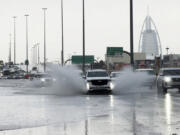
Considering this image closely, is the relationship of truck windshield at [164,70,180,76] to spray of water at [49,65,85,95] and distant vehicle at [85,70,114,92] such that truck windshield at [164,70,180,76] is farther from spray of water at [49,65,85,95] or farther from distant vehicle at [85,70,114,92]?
spray of water at [49,65,85,95]

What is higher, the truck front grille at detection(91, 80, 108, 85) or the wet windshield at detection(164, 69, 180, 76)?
the wet windshield at detection(164, 69, 180, 76)

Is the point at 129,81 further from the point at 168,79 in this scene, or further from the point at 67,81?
the point at 67,81

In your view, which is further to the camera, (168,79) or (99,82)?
(168,79)

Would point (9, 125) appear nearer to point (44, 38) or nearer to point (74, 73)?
point (74, 73)

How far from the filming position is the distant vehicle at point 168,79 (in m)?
32.8

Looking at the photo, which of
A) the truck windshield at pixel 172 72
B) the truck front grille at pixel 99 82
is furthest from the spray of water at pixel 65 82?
the truck windshield at pixel 172 72

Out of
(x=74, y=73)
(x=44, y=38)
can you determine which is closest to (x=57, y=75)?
(x=74, y=73)

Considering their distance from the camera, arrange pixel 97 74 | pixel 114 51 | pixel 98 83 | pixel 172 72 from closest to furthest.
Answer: pixel 98 83, pixel 97 74, pixel 172 72, pixel 114 51

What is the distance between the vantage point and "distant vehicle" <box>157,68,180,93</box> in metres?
32.8

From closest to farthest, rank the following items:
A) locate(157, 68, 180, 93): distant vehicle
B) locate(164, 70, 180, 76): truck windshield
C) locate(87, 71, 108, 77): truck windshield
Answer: locate(157, 68, 180, 93): distant vehicle, locate(87, 71, 108, 77): truck windshield, locate(164, 70, 180, 76): truck windshield

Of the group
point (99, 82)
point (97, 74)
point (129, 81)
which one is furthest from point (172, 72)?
point (99, 82)

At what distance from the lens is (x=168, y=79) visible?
108 feet

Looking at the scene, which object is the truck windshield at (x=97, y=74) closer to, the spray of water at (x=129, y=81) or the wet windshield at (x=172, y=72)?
the spray of water at (x=129, y=81)

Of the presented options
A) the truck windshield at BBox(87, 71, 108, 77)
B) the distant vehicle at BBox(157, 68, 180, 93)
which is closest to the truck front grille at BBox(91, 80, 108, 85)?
the truck windshield at BBox(87, 71, 108, 77)
